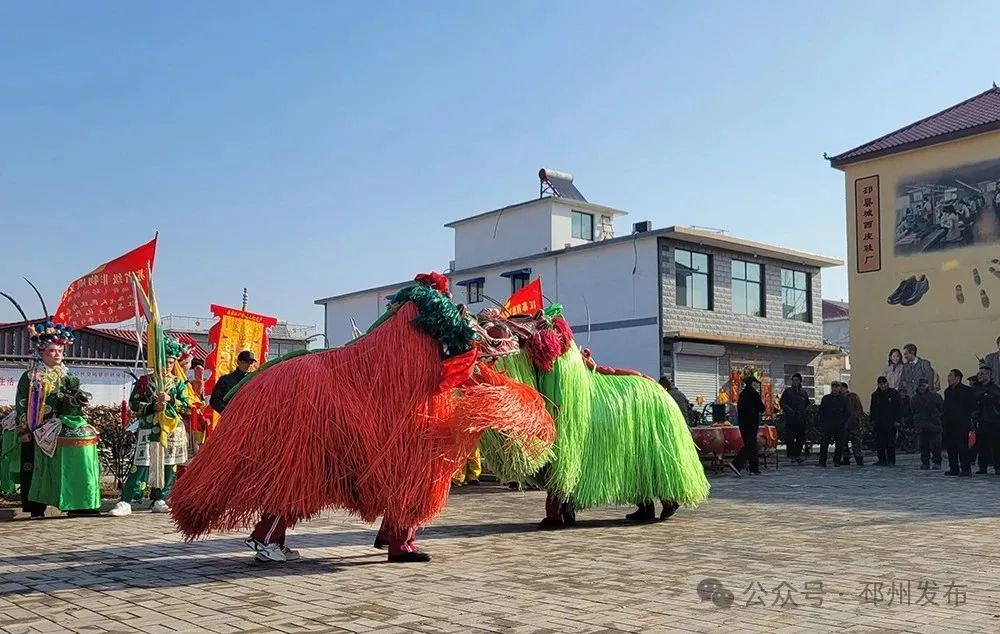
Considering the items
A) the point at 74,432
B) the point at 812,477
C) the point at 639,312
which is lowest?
the point at 812,477

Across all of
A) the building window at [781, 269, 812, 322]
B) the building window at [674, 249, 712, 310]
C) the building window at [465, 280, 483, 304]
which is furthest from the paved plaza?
the building window at [465, 280, 483, 304]

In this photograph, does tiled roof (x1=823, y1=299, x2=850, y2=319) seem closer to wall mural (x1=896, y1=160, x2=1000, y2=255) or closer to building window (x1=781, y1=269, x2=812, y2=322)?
building window (x1=781, y1=269, x2=812, y2=322)

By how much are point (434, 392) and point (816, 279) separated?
25323 millimetres

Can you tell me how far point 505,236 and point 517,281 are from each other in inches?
112

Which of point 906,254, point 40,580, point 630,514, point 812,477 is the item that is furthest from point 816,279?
point 40,580

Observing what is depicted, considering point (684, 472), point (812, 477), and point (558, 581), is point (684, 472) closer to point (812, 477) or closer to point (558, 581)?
point (558, 581)

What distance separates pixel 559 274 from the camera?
26.6m

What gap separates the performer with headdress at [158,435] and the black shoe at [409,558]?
13.5ft

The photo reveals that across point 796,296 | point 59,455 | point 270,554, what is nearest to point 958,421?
point 270,554

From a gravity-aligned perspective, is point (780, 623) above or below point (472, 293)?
below

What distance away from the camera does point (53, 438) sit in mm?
8906

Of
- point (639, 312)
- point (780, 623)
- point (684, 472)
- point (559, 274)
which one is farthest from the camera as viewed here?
point (559, 274)

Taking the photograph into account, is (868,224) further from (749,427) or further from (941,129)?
(749,427)

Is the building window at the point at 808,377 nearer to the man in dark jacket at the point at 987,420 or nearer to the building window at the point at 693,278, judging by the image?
the building window at the point at 693,278
